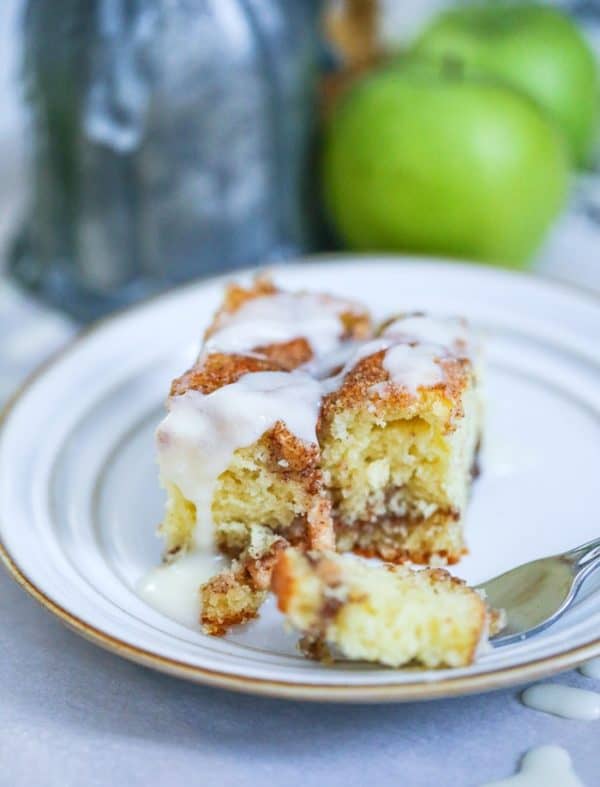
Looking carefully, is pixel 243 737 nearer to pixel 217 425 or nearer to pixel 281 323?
pixel 217 425

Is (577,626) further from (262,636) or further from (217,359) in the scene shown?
(217,359)

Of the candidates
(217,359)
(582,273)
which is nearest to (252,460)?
(217,359)

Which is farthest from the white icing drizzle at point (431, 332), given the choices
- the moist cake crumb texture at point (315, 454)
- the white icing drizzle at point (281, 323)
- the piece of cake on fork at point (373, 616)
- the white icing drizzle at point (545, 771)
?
the white icing drizzle at point (545, 771)

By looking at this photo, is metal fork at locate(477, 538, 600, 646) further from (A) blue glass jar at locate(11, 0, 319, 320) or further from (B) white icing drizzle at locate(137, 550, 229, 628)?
(A) blue glass jar at locate(11, 0, 319, 320)

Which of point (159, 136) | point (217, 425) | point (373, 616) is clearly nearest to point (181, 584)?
point (217, 425)

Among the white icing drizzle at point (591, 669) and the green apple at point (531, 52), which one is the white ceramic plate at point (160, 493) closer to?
the white icing drizzle at point (591, 669)
